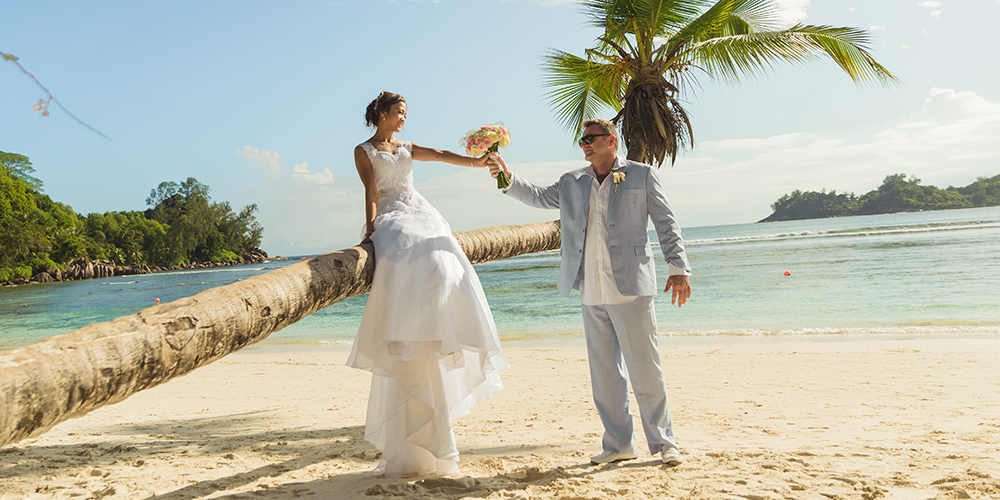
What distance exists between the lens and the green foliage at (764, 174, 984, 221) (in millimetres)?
68625

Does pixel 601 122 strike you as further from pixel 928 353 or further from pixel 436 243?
pixel 928 353

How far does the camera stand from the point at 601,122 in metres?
3.71

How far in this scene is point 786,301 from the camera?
17.3 m

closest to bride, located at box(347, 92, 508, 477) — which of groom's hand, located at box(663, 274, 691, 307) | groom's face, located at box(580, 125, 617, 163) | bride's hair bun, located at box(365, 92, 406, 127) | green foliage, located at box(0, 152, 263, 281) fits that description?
bride's hair bun, located at box(365, 92, 406, 127)

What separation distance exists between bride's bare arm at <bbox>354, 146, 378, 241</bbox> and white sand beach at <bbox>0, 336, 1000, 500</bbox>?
5.33ft

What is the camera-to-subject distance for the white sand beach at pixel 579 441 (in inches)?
126

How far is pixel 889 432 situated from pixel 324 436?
4.73 meters

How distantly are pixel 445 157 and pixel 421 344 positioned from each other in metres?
1.65

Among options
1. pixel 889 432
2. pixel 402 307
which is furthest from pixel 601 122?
pixel 889 432

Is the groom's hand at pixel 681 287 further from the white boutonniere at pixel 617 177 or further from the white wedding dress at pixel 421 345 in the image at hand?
the white wedding dress at pixel 421 345

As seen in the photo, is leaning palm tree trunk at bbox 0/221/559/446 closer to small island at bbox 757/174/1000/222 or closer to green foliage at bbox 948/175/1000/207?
small island at bbox 757/174/1000/222

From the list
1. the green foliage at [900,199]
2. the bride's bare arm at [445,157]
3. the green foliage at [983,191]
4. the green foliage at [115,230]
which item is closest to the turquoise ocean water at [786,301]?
the bride's bare arm at [445,157]

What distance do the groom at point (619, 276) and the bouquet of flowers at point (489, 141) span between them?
0.58 m

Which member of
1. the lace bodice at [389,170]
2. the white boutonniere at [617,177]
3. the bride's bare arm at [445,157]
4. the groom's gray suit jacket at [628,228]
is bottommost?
the groom's gray suit jacket at [628,228]
